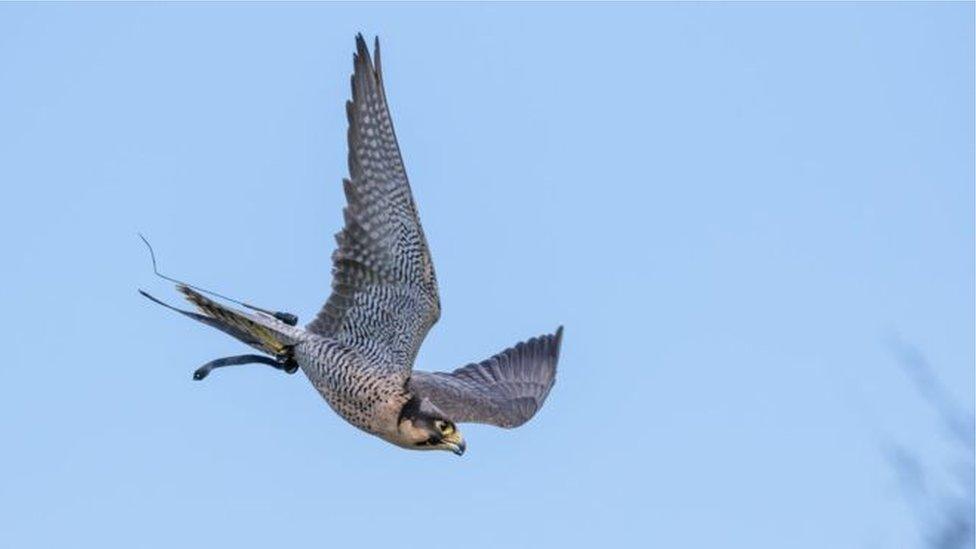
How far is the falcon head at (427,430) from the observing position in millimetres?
14156

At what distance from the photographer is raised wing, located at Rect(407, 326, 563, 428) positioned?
16.5 m

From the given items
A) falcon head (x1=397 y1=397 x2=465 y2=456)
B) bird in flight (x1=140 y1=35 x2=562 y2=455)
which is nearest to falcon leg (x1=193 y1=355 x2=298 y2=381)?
bird in flight (x1=140 y1=35 x2=562 y2=455)

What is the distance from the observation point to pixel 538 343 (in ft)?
62.3

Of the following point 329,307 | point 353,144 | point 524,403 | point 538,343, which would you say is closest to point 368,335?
point 329,307

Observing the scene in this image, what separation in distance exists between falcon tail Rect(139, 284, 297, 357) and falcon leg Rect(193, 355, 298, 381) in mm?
54

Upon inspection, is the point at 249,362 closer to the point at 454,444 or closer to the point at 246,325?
the point at 246,325

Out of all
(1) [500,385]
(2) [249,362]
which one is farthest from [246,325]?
(1) [500,385]

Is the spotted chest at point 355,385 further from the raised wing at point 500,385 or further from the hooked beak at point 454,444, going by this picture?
the raised wing at point 500,385

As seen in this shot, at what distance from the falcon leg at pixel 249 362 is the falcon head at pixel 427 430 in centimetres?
96

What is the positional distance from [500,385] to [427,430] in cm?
388

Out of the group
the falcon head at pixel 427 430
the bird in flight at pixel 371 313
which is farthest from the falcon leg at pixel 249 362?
the falcon head at pixel 427 430

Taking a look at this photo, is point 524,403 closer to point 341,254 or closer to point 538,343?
point 538,343

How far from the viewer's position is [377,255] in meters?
14.4

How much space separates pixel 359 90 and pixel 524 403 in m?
4.08
